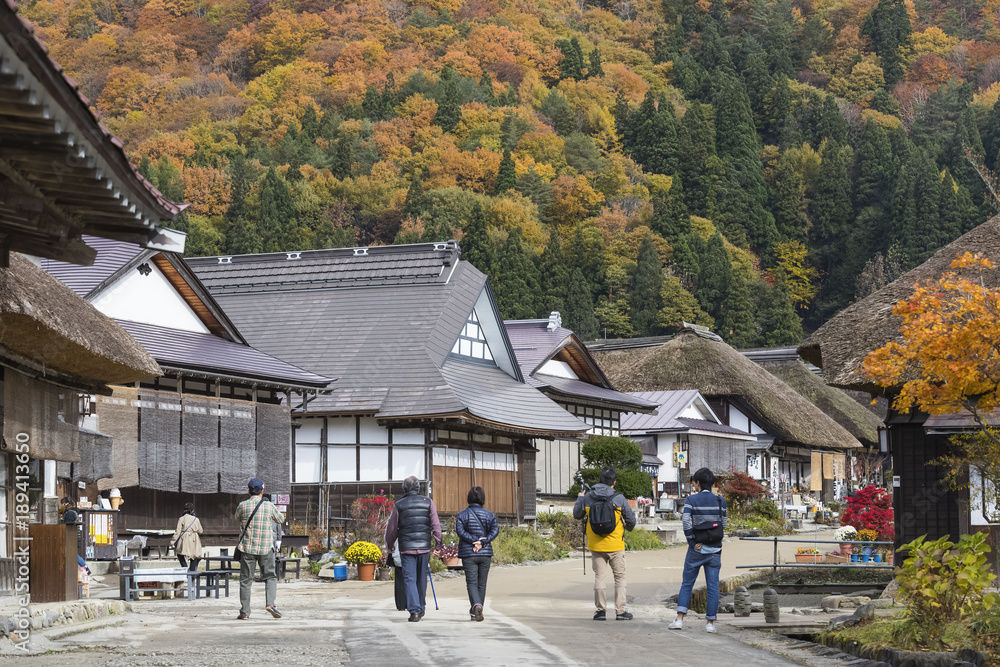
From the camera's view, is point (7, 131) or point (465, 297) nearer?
point (7, 131)

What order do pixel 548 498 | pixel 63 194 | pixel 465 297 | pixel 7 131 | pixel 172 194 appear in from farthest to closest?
pixel 172 194 → pixel 548 498 → pixel 465 297 → pixel 63 194 → pixel 7 131

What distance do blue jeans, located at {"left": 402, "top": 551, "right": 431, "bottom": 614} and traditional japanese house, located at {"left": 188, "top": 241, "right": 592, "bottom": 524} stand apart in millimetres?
13456

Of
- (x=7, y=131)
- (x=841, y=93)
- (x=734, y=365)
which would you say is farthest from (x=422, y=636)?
(x=841, y=93)

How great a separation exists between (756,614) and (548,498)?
20.7 metres

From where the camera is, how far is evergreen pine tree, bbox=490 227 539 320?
69.2m

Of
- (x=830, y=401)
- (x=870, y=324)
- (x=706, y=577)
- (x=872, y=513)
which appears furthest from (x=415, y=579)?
(x=830, y=401)

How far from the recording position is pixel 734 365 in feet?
161

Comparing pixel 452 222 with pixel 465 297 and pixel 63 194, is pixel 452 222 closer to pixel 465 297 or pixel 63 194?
pixel 465 297

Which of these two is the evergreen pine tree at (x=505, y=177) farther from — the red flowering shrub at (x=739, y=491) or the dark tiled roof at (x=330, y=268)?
the dark tiled roof at (x=330, y=268)

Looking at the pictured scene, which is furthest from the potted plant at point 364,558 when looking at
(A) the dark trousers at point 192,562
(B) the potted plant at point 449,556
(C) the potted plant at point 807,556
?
(C) the potted plant at point 807,556

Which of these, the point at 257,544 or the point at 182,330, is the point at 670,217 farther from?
the point at 257,544

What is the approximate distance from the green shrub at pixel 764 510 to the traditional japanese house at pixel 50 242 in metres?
27.4

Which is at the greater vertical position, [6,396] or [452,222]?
[452,222]

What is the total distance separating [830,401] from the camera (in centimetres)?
5609
